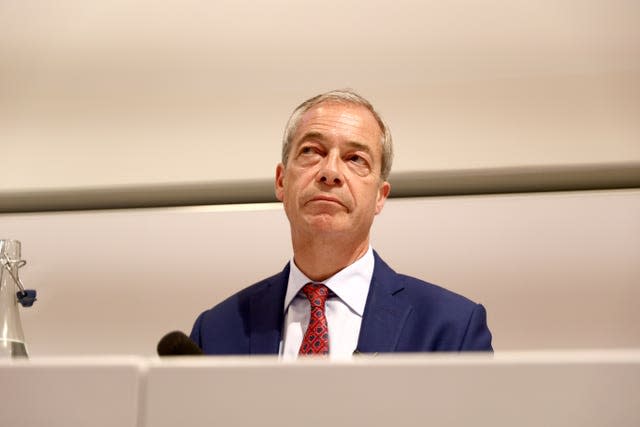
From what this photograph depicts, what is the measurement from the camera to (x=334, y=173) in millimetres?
1554

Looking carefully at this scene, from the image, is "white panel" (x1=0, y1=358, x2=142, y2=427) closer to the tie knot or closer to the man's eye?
the tie knot

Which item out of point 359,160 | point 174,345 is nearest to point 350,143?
point 359,160

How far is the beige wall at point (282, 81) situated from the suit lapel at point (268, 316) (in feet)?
2.05

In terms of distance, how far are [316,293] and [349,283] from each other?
0.07 metres

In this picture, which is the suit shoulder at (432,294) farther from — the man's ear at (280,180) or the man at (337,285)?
the man's ear at (280,180)

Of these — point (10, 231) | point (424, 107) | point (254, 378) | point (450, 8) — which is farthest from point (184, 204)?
point (254, 378)

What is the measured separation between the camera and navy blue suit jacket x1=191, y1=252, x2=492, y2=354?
55.3 inches

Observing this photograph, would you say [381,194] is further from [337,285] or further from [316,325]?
[316,325]

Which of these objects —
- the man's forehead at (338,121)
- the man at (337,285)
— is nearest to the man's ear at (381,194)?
the man at (337,285)

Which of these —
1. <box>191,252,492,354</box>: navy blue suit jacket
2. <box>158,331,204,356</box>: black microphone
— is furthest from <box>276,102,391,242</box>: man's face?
<box>158,331,204,356</box>: black microphone

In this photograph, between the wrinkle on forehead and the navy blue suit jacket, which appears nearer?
the navy blue suit jacket

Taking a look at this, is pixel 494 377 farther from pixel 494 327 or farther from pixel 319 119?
pixel 494 327

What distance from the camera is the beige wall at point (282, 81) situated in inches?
79.9

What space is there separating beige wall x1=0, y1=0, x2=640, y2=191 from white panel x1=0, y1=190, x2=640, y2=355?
11 cm
